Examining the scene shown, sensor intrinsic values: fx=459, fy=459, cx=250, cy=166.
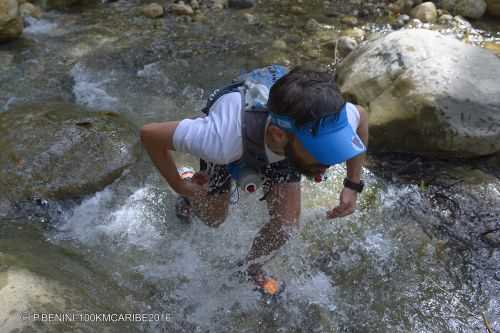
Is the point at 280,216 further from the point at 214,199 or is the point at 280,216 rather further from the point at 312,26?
the point at 312,26

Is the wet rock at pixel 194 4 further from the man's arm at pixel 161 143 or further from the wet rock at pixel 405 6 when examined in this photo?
the man's arm at pixel 161 143

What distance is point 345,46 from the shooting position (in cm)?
496

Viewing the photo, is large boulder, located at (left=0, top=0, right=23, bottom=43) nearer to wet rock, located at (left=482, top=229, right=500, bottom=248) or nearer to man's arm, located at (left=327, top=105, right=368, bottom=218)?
man's arm, located at (left=327, top=105, right=368, bottom=218)

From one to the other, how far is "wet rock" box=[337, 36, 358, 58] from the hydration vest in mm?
2858

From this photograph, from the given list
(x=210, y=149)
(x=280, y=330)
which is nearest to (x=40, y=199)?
(x=210, y=149)

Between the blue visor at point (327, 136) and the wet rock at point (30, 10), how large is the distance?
16.0 feet

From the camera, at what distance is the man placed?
69.1 inches

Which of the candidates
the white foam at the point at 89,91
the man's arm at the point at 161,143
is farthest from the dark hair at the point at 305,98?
the white foam at the point at 89,91

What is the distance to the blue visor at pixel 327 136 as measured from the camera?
5.74ft

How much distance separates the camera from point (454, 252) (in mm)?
2785

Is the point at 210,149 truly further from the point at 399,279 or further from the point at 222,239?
the point at 399,279

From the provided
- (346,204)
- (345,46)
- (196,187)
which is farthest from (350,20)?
(196,187)

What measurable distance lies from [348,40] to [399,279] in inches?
123

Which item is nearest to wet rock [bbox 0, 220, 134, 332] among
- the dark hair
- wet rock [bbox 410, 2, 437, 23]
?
the dark hair
